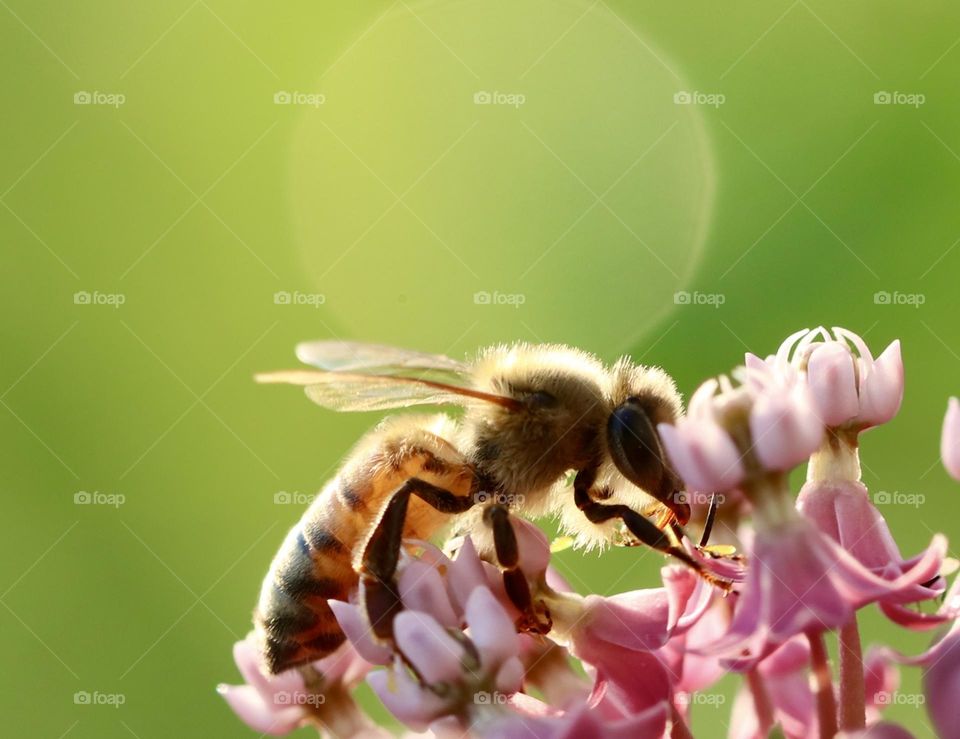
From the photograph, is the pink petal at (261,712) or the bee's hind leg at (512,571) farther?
the pink petal at (261,712)

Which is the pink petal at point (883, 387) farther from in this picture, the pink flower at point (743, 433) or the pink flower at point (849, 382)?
the pink flower at point (743, 433)

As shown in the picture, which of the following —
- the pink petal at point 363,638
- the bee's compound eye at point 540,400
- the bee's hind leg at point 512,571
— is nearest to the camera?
the pink petal at point 363,638

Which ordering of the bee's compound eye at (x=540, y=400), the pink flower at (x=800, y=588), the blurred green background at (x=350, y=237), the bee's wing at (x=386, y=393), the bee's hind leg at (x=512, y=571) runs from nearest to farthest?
the pink flower at (x=800, y=588) < the bee's hind leg at (x=512, y=571) < the bee's wing at (x=386, y=393) < the bee's compound eye at (x=540, y=400) < the blurred green background at (x=350, y=237)

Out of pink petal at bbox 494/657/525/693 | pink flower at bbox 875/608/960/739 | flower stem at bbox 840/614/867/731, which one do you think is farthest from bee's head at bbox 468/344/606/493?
pink flower at bbox 875/608/960/739

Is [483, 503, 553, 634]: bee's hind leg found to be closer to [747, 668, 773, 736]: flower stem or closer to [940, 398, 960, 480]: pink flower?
[747, 668, 773, 736]: flower stem

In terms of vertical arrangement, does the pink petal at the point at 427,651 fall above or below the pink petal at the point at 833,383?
below

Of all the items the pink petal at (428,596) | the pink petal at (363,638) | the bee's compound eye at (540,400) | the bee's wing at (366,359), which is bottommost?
the pink petal at (363,638)

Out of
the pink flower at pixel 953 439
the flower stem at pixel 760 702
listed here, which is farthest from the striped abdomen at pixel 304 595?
the pink flower at pixel 953 439
